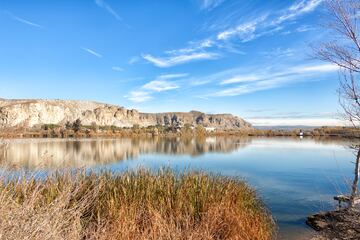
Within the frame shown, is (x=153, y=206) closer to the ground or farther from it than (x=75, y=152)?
farther from it

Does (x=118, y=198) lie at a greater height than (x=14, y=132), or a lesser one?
lesser

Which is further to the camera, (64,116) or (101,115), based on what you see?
(101,115)

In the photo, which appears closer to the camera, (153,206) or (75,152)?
(153,206)

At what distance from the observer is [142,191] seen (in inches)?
305

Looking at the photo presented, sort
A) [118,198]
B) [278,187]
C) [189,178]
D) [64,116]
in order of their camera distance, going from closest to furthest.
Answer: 1. [118,198]
2. [189,178]
3. [278,187]
4. [64,116]

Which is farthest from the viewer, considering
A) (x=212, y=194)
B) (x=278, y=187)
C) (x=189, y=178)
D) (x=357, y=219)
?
(x=278, y=187)

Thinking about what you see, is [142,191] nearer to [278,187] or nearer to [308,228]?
[308,228]

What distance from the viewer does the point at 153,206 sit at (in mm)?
7508

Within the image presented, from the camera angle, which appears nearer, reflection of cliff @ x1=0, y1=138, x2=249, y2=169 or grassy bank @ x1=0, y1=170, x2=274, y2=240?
grassy bank @ x1=0, y1=170, x2=274, y2=240

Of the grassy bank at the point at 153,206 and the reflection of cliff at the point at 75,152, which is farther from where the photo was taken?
the reflection of cliff at the point at 75,152

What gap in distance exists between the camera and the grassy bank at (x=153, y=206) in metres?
6.23

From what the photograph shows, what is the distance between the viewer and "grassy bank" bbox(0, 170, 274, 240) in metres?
6.23

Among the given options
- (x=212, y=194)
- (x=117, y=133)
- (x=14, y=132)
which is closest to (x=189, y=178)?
(x=212, y=194)

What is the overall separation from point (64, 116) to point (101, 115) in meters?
23.5
